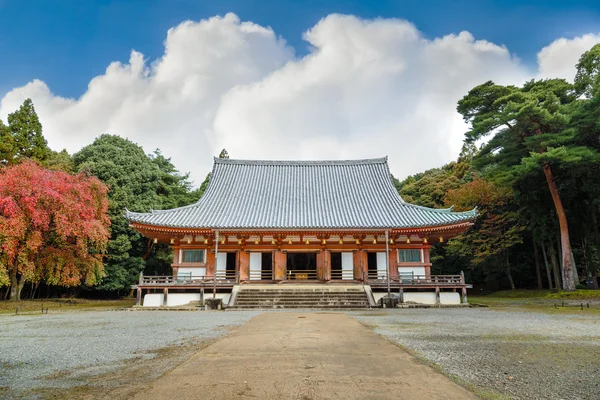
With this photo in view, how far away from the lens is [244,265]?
18.5 metres

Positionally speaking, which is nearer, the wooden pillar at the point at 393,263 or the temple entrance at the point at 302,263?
the wooden pillar at the point at 393,263

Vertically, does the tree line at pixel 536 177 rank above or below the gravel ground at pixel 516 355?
above

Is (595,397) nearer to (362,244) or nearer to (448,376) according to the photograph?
(448,376)

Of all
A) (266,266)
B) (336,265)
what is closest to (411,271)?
(336,265)

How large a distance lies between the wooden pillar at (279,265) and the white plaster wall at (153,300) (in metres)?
5.52

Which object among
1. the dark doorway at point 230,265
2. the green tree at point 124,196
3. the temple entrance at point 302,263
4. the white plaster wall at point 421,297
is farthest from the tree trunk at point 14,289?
the white plaster wall at point 421,297

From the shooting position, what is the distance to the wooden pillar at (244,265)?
18330 millimetres

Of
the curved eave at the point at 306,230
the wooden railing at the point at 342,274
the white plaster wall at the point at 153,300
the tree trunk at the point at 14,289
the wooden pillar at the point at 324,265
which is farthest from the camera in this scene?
the wooden railing at the point at 342,274

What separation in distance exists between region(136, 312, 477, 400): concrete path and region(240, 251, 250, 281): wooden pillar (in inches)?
517

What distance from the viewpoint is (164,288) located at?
15.9 metres

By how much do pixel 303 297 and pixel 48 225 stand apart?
39.9 feet

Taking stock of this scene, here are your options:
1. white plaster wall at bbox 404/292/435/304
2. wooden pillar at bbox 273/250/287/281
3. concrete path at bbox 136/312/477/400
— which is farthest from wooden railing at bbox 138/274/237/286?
concrete path at bbox 136/312/477/400

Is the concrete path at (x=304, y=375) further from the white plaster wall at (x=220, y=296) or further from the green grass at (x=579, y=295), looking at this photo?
the green grass at (x=579, y=295)

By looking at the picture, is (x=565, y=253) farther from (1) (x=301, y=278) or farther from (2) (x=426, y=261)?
(1) (x=301, y=278)
